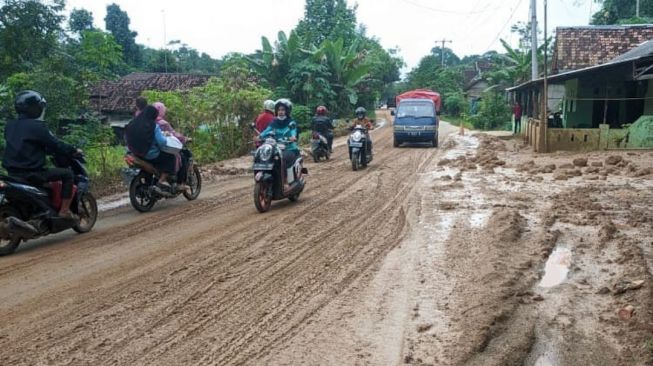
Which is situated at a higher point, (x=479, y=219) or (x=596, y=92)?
(x=596, y=92)

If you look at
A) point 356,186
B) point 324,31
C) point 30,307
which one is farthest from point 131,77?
point 30,307

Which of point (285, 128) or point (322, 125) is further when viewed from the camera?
point (322, 125)

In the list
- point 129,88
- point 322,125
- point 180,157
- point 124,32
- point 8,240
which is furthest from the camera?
point 124,32

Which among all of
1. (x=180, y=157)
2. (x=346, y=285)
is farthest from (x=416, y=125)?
(x=346, y=285)

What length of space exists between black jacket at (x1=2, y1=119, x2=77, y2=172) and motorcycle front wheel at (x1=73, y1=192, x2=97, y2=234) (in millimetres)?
897

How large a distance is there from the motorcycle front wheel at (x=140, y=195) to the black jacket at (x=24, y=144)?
2.09m

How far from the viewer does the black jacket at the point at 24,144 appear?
6.90m

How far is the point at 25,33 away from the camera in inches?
523

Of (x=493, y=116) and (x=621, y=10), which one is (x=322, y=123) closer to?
(x=493, y=116)

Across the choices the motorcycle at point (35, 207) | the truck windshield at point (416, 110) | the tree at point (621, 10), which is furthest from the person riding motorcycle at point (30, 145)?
the tree at point (621, 10)

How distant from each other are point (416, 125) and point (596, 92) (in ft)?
24.0

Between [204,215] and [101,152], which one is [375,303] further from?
[101,152]

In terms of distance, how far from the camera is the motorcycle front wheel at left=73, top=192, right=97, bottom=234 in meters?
7.77

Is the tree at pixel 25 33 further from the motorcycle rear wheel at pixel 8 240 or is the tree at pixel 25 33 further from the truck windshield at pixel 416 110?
the truck windshield at pixel 416 110
